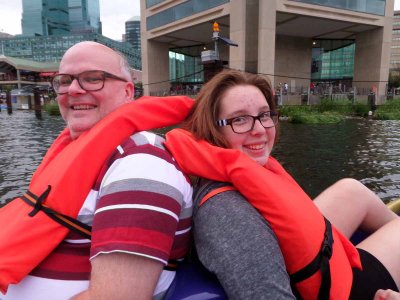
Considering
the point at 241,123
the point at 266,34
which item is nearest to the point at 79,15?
the point at 266,34

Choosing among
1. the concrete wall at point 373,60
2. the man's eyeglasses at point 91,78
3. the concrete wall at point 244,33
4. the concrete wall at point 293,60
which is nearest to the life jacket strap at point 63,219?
the man's eyeglasses at point 91,78

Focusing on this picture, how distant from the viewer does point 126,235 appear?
1137mm

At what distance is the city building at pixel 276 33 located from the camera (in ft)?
87.4

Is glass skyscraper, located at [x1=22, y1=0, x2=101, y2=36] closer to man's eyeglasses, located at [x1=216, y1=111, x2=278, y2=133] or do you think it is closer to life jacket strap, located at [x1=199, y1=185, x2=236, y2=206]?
man's eyeglasses, located at [x1=216, y1=111, x2=278, y2=133]

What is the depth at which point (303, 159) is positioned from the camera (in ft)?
30.3

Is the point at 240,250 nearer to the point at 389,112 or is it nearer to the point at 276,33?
the point at 389,112

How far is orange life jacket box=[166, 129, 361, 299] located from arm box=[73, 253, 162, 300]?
0.47 metres

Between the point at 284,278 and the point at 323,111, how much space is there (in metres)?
22.1

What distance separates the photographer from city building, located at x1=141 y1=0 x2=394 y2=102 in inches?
1049

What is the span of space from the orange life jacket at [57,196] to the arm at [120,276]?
9.6 inches

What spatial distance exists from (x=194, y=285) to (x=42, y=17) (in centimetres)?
18449

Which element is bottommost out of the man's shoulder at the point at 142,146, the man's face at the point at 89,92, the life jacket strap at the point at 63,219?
the life jacket strap at the point at 63,219

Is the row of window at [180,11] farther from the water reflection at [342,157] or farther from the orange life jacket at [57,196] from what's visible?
the orange life jacket at [57,196]

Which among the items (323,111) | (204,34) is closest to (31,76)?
(204,34)
